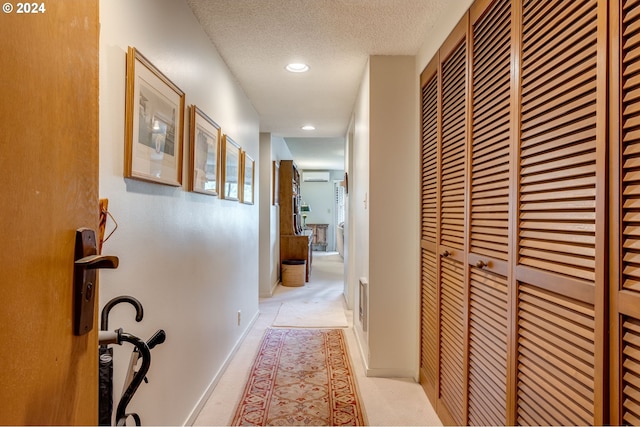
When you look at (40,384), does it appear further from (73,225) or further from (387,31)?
(387,31)

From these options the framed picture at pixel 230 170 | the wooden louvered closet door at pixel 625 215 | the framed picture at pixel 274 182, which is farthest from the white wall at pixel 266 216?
the wooden louvered closet door at pixel 625 215

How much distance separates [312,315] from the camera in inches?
165

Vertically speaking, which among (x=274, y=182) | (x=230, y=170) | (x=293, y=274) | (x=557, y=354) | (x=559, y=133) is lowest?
(x=293, y=274)

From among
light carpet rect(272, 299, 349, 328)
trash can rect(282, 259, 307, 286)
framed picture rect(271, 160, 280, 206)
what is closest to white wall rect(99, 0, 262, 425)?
light carpet rect(272, 299, 349, 328)

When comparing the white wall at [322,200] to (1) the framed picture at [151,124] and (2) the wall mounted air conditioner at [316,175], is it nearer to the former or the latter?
(2) the wall mounted air conditioner at [316,175]

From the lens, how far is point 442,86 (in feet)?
6.80

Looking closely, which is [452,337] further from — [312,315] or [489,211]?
[312,315]

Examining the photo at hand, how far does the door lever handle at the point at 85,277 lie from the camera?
66 centimetres

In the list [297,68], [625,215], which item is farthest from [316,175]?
[625,215]

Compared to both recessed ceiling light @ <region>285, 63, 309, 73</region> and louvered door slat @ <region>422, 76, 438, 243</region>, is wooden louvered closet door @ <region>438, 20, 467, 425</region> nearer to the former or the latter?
louvered door slat @ <region>422, 76, 438, 243</region>

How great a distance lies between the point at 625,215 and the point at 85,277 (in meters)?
1.14

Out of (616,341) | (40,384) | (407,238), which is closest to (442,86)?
(407,238)

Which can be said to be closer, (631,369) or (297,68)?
(631,369)

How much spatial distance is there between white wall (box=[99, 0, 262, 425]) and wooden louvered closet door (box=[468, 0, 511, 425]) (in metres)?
1.41
